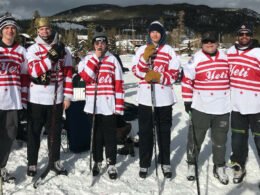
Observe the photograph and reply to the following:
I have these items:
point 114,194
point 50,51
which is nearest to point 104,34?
point 50,51

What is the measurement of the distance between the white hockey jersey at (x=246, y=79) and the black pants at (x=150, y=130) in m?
1.07

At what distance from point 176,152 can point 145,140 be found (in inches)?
57.3

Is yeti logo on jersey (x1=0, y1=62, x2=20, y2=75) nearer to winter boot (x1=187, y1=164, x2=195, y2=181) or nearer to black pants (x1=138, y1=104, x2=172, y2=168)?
black pants (x1=138, y1=104, x2=172, y2=168)

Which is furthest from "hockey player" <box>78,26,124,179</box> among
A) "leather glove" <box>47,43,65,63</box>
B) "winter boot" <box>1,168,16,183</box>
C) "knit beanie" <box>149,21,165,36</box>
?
"winter boot" <box>1,168,16,183</box>

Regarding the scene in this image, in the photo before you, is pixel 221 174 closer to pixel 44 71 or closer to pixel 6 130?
pixel 44 71

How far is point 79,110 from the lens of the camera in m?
4.99

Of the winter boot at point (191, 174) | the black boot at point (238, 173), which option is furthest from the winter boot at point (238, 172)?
the winter boot at point (191, 174)

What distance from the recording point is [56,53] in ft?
11.3

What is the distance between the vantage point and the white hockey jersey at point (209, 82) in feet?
11.9

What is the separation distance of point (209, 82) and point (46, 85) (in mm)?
2445

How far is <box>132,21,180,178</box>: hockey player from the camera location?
3760mm

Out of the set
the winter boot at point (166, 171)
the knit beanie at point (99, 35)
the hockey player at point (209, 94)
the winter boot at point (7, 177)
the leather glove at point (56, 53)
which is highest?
the knit beanie at point (99, 35)

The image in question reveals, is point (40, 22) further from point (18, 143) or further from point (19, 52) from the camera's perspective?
point (18, 143)

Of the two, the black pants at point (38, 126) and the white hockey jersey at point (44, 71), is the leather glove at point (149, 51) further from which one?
the black pants at point (38, 126)
